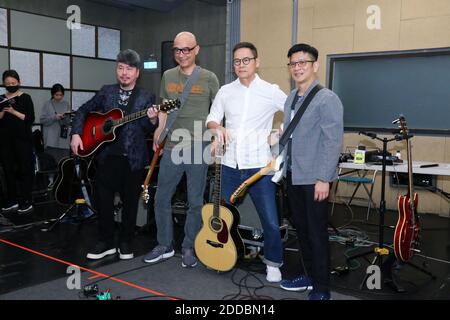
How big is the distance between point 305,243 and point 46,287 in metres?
1.76

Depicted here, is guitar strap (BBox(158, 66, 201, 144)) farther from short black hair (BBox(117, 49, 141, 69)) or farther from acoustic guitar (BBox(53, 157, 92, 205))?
acoustic guitar (BBox(53, 157, 92, 205))

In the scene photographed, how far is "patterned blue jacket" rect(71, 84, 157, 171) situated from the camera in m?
3.53

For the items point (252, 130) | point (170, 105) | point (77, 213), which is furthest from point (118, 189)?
point (77, 213)

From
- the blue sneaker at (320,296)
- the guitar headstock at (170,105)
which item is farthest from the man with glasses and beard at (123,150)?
the blue sneaker at (320,296)

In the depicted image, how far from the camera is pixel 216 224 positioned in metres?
3.22

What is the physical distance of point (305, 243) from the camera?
2928 millimetres

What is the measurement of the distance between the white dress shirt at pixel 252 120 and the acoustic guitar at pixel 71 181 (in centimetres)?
227

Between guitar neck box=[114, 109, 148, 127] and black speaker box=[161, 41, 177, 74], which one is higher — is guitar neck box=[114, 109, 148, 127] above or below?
below

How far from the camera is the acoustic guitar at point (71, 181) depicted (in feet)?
15.4

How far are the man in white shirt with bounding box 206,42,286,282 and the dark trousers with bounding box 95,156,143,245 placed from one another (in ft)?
2.76

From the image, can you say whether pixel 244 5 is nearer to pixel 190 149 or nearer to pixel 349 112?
pixel 349 112

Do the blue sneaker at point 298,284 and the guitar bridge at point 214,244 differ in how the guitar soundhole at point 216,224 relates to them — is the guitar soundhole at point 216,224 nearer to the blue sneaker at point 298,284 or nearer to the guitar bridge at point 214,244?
the guitar bridge at point 214,244

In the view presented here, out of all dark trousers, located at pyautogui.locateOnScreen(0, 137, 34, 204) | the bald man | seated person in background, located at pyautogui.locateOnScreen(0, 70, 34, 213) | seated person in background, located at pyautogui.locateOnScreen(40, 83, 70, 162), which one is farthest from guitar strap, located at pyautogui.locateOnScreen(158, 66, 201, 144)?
seated person in background, located at pyautogui.locateOnScreen(40, 83, 70, 162)

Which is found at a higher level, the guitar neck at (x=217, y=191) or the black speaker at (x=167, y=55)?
the black speaker at (x=167, y=55)
